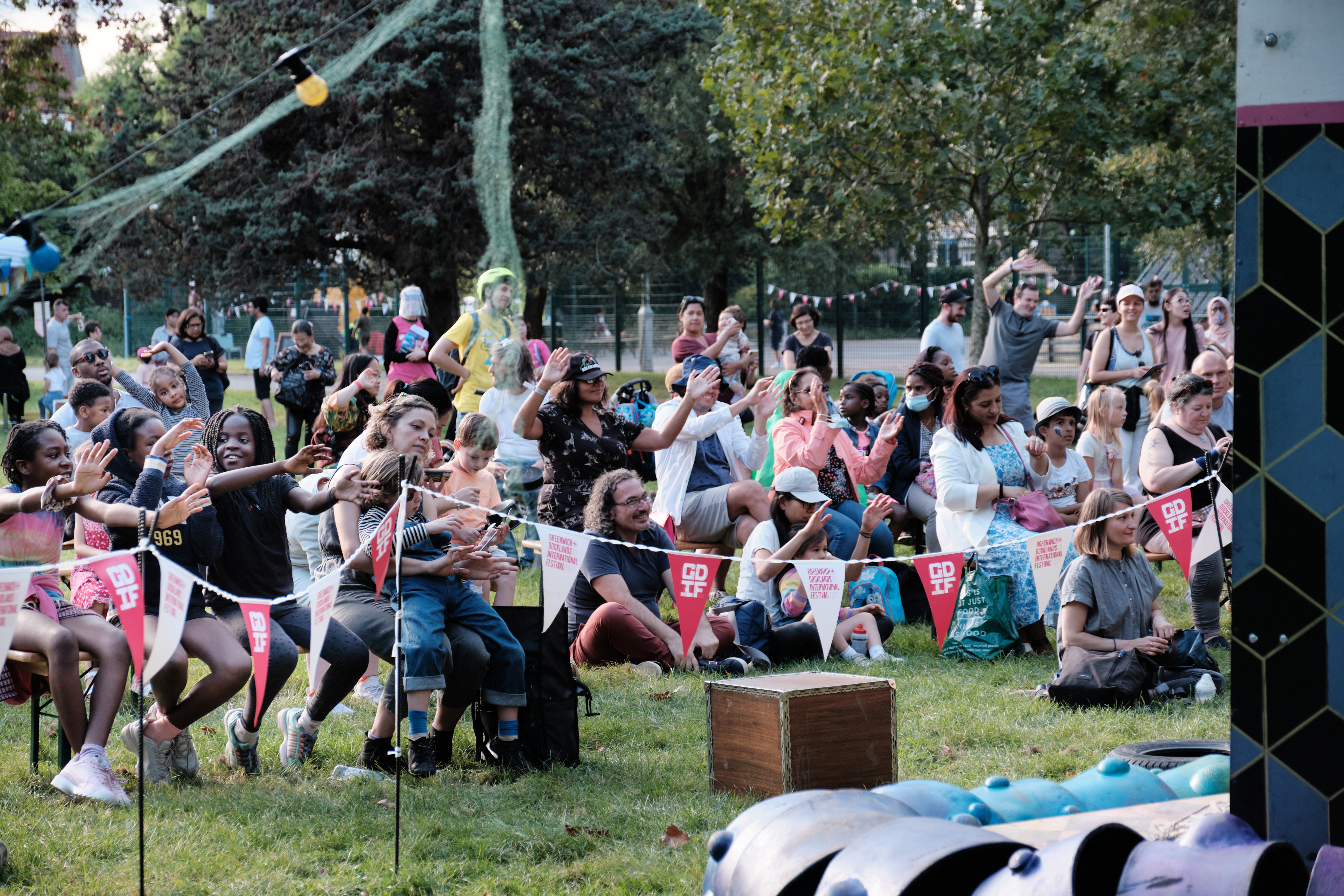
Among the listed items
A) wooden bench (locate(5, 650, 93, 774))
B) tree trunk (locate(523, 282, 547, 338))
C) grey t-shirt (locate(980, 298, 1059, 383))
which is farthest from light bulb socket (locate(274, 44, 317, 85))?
tree trunk (locate(523, 282, 547, 338))

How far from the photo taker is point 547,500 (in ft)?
24.1

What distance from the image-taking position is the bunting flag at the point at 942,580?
638 centimetres

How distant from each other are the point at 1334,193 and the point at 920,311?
25.0 metres

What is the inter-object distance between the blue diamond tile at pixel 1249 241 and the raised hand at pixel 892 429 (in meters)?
5.61

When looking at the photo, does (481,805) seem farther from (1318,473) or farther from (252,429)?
(1318,473)

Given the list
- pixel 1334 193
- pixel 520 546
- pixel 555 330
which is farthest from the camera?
pixel 555 330

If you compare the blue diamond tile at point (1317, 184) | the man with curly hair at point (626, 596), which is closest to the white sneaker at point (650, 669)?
the man with curly hair at point (626, 596)

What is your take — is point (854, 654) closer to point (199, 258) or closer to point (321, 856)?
point (321, 856)

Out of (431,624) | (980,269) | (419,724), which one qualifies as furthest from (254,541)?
(980,269)

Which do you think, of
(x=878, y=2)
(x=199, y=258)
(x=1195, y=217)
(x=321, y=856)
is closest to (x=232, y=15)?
(x=199, y=258)

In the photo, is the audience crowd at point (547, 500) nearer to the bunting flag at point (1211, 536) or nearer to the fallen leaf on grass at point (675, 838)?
the bunting flag at point (1211, 536)

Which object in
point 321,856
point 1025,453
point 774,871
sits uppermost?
point 1025,453

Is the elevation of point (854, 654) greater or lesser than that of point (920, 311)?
lesser

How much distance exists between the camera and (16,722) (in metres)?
6.22
